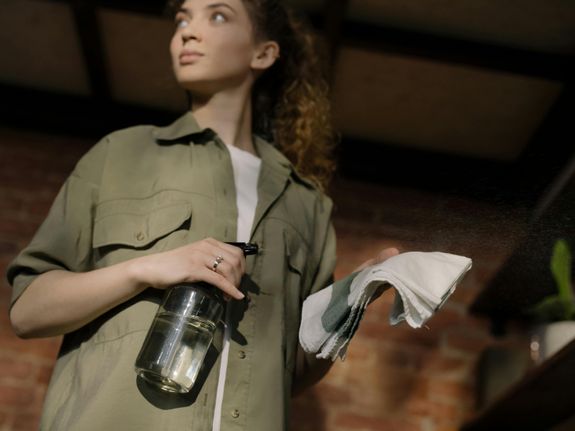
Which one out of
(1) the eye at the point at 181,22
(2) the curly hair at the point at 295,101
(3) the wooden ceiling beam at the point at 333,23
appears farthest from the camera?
→ (3) the wooden ceiling beam at the point at 333,23

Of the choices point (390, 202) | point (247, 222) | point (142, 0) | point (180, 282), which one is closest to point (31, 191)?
point (142, 0)

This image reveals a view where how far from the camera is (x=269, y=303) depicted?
1.18 m

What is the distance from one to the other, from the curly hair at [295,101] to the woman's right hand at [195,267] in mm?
558

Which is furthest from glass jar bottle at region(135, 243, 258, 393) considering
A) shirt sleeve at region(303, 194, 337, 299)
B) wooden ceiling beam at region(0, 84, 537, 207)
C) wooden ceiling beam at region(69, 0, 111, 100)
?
wooden ceiling beam at region(0, 84, 537, 207)

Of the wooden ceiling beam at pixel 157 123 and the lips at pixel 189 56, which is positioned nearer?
the lips at pixel 189 56

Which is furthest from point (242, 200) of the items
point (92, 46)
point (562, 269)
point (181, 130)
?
point (92, 46)

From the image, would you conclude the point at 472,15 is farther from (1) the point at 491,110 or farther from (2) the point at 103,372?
(2) the point at 103,372

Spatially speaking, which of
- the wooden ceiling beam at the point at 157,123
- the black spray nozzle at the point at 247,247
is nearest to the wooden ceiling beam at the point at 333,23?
the wooden ceiling beam at the point at 157,123

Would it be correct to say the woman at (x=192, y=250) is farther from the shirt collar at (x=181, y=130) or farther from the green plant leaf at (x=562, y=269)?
the green plant leaf at (x=562, y=269)

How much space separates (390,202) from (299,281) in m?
1.28

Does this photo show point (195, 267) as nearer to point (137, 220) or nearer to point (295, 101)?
point (137, 220)

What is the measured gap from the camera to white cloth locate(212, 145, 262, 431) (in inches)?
42.8

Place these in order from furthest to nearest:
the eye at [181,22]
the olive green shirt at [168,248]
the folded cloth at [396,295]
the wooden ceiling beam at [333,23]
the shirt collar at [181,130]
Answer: the wooden ceiling beam at [333,23] < the eye at [181,22] < the shirt collar at [181,130] < the olive green shirt at [168,248] < the folded cloth at [396,295]

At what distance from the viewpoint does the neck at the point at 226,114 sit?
1.42 m
